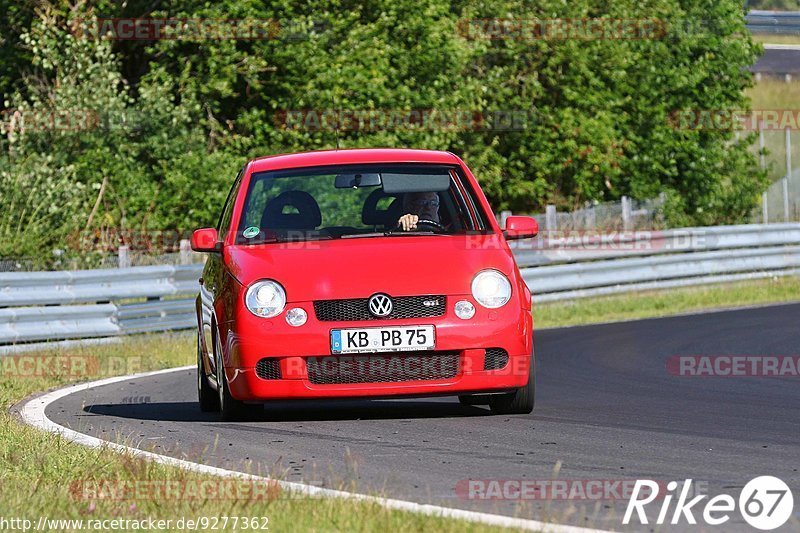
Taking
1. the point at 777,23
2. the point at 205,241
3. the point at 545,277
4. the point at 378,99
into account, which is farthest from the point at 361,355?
the point at 777,23

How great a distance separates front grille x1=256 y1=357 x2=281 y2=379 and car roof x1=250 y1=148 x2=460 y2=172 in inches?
69.5

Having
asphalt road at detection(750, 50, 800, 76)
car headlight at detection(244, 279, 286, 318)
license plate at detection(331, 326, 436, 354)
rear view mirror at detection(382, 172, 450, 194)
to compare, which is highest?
asphalt road at detection(750, 50, 800, 76)

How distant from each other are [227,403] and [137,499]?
10.6 ft

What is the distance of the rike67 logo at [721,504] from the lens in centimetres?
531

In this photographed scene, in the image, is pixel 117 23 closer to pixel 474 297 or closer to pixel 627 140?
pixel 627 140

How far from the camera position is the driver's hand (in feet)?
31.5

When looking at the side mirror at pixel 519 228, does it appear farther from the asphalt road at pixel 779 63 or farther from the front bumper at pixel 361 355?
the asphalt road at pixel 779 63

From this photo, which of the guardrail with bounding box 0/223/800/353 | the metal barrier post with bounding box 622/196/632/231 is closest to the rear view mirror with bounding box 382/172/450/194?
the guardrail with bounding box 0/223/800/353

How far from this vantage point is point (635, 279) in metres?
23.9

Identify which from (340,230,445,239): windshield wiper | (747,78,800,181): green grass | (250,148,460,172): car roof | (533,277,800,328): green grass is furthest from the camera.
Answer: (747,78,800,181): green grass

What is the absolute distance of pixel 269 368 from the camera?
8719mm

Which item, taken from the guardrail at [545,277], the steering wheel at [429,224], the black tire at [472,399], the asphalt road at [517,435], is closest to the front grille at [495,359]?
the asphalt road at [517,435]

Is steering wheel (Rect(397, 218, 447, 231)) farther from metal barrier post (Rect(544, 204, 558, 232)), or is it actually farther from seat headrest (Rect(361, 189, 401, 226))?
metal barrier post (Rect(544, 204, 558, 232))

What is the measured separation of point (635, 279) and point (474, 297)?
15.5 metres
